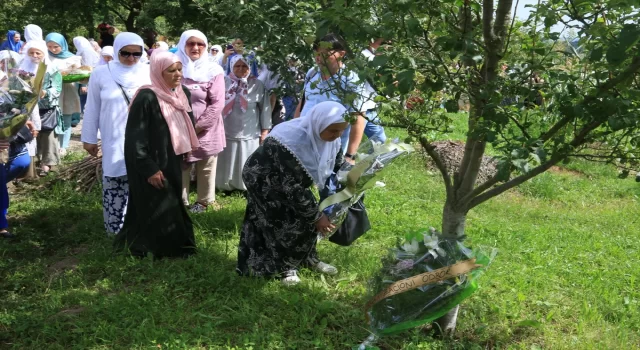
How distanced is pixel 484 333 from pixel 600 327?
0.72 metres

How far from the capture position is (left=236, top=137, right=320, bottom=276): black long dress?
3768 millimetres

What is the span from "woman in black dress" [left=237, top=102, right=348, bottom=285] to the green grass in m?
0.17

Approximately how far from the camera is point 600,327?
3613 mm

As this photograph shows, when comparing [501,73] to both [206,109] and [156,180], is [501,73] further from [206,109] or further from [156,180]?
[206,109]

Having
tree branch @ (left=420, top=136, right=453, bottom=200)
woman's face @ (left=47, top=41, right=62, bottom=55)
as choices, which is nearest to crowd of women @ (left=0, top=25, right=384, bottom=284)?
tree branch @ (left=420, top=136, right=453, bottom=200)

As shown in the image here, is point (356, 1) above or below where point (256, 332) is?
above

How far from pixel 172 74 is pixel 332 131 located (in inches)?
54.0

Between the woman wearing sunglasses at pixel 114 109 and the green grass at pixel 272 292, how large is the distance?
0.47m

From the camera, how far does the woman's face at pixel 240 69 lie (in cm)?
577

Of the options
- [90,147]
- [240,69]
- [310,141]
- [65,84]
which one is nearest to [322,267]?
[310,141]

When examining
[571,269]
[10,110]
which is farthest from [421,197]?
[10,110]

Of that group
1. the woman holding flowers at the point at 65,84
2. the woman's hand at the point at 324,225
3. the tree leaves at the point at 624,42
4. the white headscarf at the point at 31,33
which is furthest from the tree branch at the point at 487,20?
the white headscarf at the point at 31,33

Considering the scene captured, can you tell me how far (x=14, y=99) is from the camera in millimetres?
4297

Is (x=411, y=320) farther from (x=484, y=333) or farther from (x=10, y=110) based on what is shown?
(x=10, y=110)
